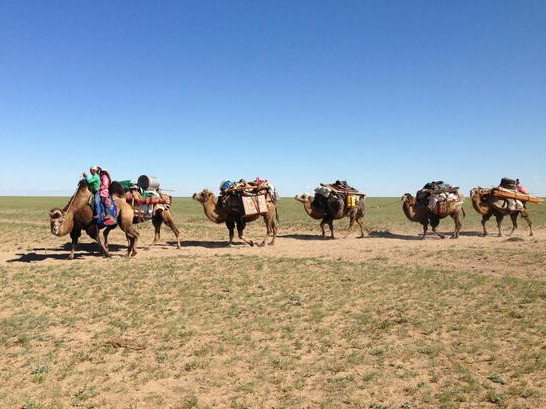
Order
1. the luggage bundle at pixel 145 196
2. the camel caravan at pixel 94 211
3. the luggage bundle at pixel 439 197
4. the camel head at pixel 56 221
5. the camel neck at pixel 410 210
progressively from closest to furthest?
the camel head at pixel 56 221 → the camel caravan at pixel 94 211 → the luggage bundle at pixel 145 196 → the luggage bundle at pixel 439 197 → the camel neck at pixel 410 210

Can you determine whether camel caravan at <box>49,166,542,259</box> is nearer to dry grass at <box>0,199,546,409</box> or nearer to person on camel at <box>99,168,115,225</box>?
person on camel at <box>99,168,115,225</box>

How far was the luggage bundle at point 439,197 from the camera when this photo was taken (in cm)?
1947

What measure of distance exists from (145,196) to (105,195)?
9.39 ft

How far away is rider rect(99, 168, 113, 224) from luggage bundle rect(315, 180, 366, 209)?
985 centimetres

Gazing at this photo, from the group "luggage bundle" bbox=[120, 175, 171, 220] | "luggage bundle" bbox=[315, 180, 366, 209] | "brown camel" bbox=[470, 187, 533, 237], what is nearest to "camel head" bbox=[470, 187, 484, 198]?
"brown camel" bbox=[470, 187, 533, 237]

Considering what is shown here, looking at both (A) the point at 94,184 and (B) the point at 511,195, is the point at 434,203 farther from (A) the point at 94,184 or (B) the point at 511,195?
(A) the point at 94,184

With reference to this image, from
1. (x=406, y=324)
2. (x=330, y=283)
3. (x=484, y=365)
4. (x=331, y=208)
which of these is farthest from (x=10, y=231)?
(x=484, y=365)

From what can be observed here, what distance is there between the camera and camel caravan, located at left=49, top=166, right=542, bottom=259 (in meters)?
13.8

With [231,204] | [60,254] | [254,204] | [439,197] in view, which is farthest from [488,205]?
[60,254]

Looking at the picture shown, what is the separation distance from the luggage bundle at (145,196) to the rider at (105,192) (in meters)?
1.98

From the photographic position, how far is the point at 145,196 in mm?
16641

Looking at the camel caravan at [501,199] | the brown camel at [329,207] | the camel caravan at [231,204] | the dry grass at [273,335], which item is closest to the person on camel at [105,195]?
the camel caravan at [231,204]

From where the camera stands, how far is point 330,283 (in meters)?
10.8

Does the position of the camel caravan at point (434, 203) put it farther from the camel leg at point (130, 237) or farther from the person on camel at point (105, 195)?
the person on camel at point (105, 195)
